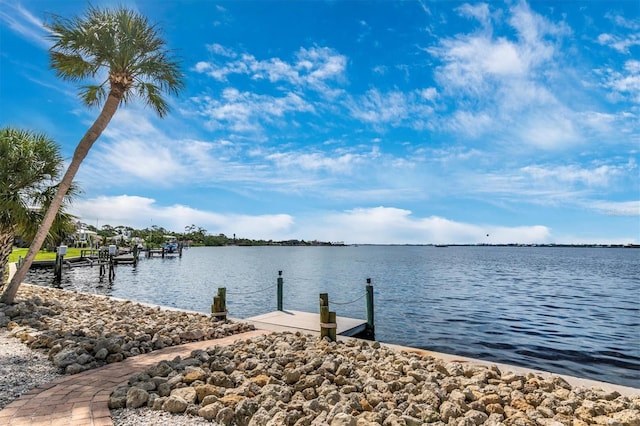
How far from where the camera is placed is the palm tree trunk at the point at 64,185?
32.1 feet

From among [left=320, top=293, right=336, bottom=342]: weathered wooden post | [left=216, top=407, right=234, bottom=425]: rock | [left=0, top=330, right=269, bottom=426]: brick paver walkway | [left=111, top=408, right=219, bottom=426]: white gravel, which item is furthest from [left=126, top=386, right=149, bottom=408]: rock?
[left=320, top=293, right=336, bottom=342]: weathered wooden post

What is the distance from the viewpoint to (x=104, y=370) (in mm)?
5617

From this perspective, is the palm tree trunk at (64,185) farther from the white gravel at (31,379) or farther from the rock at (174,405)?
the rock at (174,405)

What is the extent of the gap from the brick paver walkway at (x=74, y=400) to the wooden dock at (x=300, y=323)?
13.3ft

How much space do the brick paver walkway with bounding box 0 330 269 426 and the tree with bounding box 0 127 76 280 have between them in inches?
335

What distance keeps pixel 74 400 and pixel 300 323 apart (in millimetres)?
6215

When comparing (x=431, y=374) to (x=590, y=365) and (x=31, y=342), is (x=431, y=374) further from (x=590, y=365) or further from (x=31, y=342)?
(x=590, y=365)

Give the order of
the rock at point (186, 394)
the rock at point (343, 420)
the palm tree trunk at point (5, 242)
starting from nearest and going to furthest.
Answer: the rock at point (343, 420)
the rock at point (186, 394)
the palm tree trunk at point (5, 242)

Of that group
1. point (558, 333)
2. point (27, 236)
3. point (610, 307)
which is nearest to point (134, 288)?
point (27, 236)

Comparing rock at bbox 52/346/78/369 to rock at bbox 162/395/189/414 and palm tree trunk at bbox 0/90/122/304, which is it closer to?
rock at bbox 162/395/189/414

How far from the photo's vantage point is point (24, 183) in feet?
38.7

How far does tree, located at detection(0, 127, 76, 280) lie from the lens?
11.5m

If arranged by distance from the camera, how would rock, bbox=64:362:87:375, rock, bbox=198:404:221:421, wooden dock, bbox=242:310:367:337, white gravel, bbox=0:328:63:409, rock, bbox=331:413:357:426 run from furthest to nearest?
1. wooden dock, bbox=242:310:367:337
2. rock, bbox=64:362:87:375
3. white gravel, bbox=0:328:63:409
4. rock, bbox=198:404:221:421
5. rock, bbox=331:413:357:426

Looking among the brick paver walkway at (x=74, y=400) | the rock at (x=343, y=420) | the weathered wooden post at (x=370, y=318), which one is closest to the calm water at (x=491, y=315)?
the weathered wooden post at (x=370, y=318)
